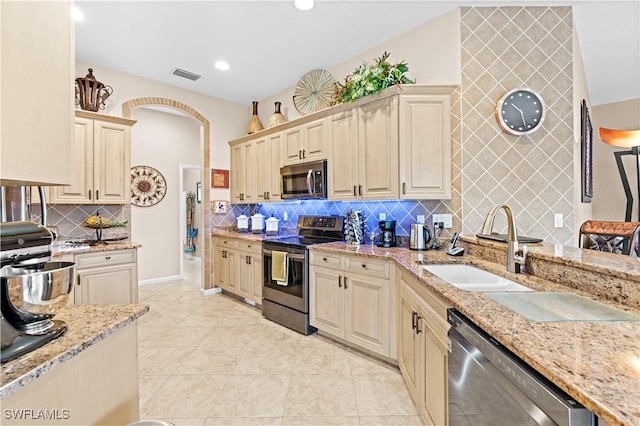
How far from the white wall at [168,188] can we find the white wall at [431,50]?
399cm

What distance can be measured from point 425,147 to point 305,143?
1.46 meters

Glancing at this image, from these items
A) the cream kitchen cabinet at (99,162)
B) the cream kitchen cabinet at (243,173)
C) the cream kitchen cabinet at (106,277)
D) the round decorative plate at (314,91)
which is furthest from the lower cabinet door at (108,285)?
the round decorative plate at (314,91)

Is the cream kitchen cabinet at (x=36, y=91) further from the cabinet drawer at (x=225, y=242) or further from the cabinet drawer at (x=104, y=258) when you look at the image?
the cabinet drawer at (x=225, y=242)

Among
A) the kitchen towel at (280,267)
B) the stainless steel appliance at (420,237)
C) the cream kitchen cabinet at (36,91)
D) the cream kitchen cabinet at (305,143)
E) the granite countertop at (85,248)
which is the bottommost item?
the kitchen towel at (280,267)

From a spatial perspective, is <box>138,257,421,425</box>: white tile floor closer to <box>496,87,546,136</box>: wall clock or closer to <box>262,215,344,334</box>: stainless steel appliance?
Result: <box>262,215,344,334</box>: stainless steel appliance

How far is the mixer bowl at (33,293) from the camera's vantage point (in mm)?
781

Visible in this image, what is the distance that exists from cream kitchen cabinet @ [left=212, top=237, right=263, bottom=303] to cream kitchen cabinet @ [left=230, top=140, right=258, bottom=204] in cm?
71

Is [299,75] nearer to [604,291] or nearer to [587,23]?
[587,23]

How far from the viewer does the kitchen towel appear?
3168 mm

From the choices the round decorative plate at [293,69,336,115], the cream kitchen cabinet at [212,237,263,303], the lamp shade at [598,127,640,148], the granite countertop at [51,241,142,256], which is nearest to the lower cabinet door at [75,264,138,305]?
the granite countertop at [51,241,142,256]

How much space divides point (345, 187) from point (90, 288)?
2802 millimetres

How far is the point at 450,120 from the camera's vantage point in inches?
104

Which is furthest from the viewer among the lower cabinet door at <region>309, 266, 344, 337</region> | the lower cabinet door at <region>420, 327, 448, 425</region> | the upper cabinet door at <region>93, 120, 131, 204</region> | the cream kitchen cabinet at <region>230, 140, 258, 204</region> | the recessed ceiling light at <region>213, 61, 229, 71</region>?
the cream kitchen cabinet at <region>230, 140, 258, 204</region>

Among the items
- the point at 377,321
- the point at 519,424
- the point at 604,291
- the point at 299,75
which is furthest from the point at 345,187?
the point at 519,424
